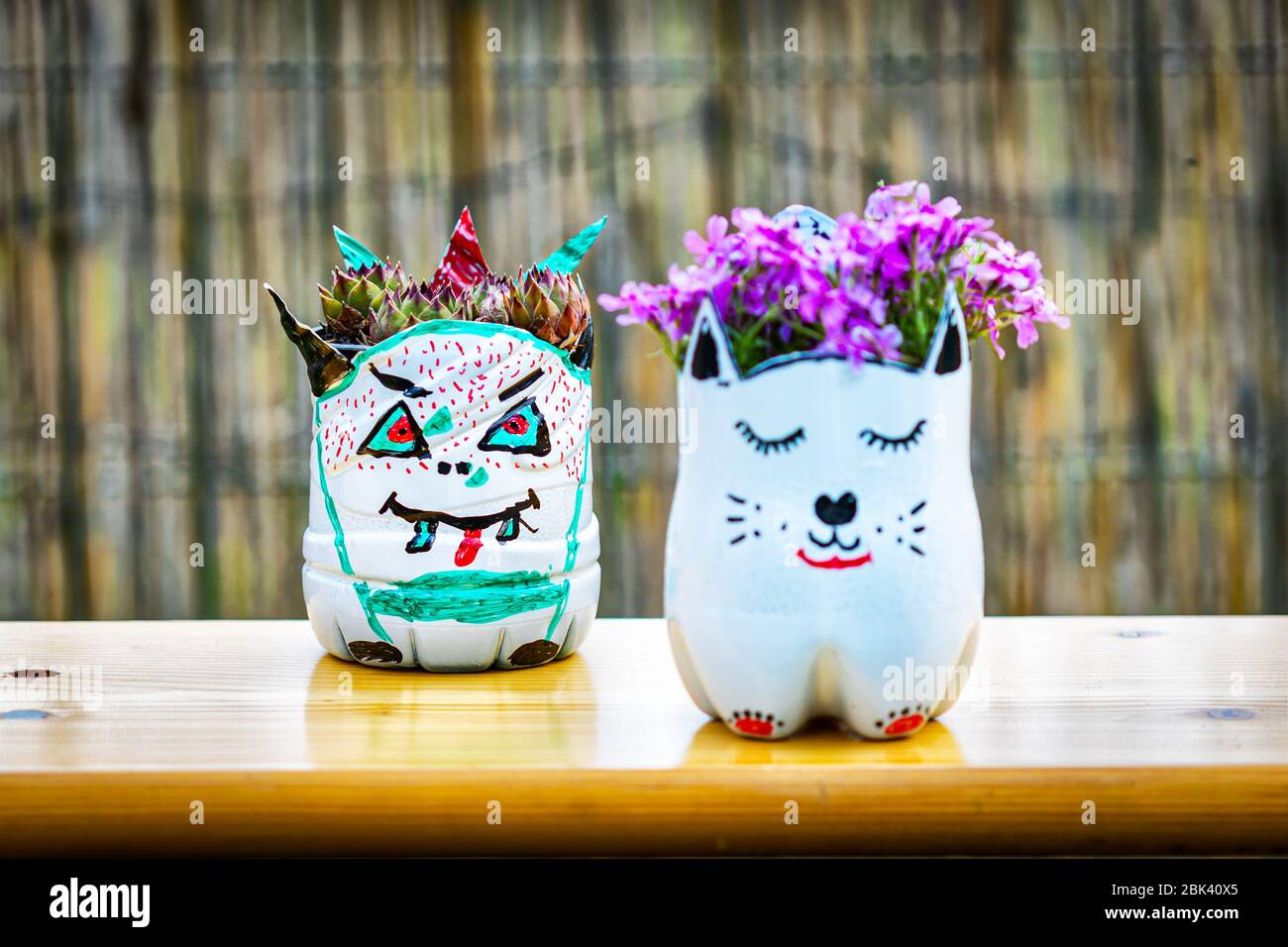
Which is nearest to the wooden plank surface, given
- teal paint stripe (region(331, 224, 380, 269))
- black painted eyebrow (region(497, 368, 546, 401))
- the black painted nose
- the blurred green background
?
the black painted nose

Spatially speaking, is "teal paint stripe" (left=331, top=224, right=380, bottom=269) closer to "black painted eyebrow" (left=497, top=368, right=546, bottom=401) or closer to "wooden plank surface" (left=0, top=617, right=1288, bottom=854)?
"black painted eyebrow" (left=497, top=368, right=546, bottom=401)

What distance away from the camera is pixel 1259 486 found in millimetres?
1839

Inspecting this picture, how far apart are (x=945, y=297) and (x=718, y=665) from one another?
0.28 meters

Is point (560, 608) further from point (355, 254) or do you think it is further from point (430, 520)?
point (355, 254)

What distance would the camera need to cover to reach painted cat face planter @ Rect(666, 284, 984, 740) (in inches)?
29.7

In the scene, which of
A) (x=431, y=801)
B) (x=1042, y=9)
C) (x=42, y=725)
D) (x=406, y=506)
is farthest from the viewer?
(x=1042, y=9)

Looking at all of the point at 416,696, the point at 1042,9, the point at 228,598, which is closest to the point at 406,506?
the point at 416,696

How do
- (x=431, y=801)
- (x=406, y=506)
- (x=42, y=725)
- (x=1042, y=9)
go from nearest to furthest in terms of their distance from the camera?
(x=431, y=801)
(x=42, y=725)
(x=406, y=506)
(x=1042, y=9)

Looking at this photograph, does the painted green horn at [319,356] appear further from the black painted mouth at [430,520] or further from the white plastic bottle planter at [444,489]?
the black painted mouth at [430,520]

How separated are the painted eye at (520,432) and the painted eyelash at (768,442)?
0.86 feet

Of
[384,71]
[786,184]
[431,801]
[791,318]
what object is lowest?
[431,801]

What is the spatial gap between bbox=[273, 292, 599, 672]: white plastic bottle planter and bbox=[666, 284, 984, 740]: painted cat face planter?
241 millimetres

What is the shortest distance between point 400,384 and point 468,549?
0.15m

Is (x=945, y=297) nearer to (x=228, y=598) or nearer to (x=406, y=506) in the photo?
(x=406, y=506)
